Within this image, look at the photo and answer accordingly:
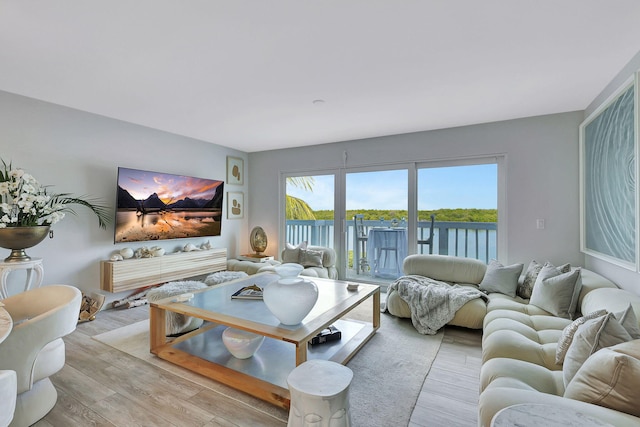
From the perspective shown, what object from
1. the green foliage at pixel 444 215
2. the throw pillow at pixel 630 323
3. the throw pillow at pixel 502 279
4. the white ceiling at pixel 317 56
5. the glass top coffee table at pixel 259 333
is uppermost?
the white ceiling at pixel 317 56

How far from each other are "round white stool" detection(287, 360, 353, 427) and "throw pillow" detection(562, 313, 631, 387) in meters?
1.00

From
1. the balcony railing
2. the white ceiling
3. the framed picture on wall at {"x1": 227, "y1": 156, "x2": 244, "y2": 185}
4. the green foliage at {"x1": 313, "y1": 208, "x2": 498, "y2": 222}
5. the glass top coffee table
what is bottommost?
the glass top coffee table

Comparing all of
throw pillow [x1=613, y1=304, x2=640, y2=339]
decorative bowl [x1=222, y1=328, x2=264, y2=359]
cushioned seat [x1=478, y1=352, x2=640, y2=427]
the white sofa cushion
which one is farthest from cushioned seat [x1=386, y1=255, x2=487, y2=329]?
decorative bowl [x1=222, y1=328, x2=264, y2=359]

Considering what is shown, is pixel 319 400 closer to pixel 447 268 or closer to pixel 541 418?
pixel 541 418

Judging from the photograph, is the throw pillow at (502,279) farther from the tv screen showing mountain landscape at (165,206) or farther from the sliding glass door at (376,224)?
the tv screen showing mountain landscape at (165,206)

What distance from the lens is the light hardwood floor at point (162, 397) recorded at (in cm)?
172

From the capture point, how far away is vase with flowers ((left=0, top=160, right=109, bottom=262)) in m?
2.61

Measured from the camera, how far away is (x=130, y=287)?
3639 mm

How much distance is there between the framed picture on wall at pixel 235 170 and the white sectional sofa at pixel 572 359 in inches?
173

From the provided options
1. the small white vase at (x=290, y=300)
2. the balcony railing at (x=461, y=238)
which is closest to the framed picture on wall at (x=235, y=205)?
the balcony railing at (x=461, y=238)

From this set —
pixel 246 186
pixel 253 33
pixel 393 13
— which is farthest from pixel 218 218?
pixel 393 13

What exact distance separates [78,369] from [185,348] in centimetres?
73

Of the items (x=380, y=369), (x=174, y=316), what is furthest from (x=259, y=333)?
(x=174, y=316)

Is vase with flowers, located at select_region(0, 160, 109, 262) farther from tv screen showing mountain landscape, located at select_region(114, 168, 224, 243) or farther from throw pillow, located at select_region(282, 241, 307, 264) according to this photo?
throw pillow, located at select_region(282, 241, 307, 264)
